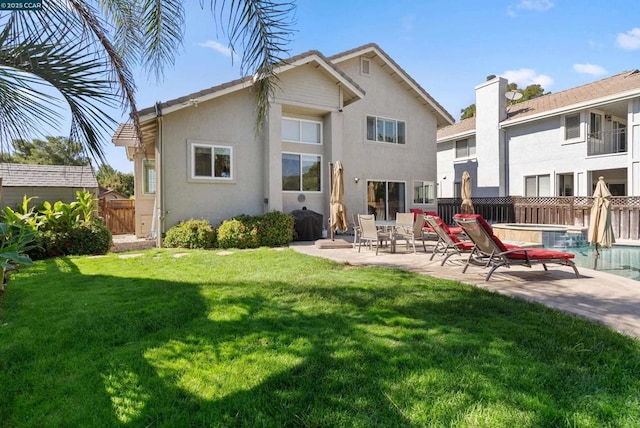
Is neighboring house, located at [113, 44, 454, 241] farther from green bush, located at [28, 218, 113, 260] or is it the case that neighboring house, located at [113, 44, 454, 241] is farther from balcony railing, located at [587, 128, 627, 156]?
balcony railing, located at [587, 128, 627, 156]

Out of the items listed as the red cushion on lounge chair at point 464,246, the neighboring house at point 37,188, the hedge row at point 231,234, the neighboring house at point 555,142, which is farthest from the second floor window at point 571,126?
the neighboring house at point 37,188

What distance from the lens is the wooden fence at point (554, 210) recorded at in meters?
14.9

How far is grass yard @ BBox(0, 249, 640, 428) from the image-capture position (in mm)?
2510

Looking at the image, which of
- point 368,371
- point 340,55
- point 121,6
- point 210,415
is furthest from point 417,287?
point 340,55

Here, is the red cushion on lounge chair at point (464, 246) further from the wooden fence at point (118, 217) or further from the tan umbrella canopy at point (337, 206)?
the wooden fence at point (118, 217)

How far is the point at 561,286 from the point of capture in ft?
19.3

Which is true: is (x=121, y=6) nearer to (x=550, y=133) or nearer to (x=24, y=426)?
(x=24, y=426)

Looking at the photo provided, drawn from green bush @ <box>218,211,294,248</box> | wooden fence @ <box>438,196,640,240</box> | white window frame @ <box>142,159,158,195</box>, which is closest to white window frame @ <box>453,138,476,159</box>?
wooden fence @ <box>438,196,640,240</box>

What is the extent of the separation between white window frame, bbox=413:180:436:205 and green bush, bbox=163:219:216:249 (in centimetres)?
1076

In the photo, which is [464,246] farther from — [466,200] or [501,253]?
[466,200]

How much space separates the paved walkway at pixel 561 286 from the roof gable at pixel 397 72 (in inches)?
456

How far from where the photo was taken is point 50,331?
160 inches

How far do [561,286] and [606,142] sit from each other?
1818 cm

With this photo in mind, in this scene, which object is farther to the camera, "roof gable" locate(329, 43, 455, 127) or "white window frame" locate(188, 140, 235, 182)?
A: "roof gable" locate(329, 43, 455, 127)
